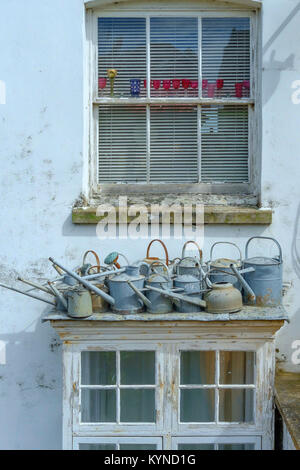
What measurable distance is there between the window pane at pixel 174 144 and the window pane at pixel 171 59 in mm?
153

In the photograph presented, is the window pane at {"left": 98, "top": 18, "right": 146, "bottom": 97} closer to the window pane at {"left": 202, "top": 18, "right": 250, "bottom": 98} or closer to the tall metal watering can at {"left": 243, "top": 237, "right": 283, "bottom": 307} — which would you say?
the window pane at {"left": 202, "top": 18, "right": 250, "bottom": 98}

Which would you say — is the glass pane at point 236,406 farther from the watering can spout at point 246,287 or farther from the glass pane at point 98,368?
the glass pane at point 98,368

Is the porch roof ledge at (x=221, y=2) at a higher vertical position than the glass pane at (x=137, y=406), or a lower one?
higher

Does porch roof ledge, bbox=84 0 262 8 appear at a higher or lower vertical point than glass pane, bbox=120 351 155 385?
higher

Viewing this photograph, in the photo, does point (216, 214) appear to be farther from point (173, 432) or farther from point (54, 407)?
point (54, 407)

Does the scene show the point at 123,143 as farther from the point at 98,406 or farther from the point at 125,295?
the point at 98,406

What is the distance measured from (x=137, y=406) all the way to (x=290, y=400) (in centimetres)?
100

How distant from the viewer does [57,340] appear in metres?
3.88

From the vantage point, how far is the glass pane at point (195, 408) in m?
3.23

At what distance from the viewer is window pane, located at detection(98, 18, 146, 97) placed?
3.94 meters

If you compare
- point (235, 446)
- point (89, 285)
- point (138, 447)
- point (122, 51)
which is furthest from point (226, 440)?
point (122, 51)

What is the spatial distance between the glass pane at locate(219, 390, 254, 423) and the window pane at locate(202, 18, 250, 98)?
7.34 feet

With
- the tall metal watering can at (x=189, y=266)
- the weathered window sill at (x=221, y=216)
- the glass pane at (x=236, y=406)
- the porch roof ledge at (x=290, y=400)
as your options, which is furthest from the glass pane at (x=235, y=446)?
the weathered window sill at (x=221, y=216)

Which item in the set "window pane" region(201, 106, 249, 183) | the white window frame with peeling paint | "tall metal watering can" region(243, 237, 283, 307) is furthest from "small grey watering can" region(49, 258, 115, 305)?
"window pane" region(201, 106, 249, 183)
